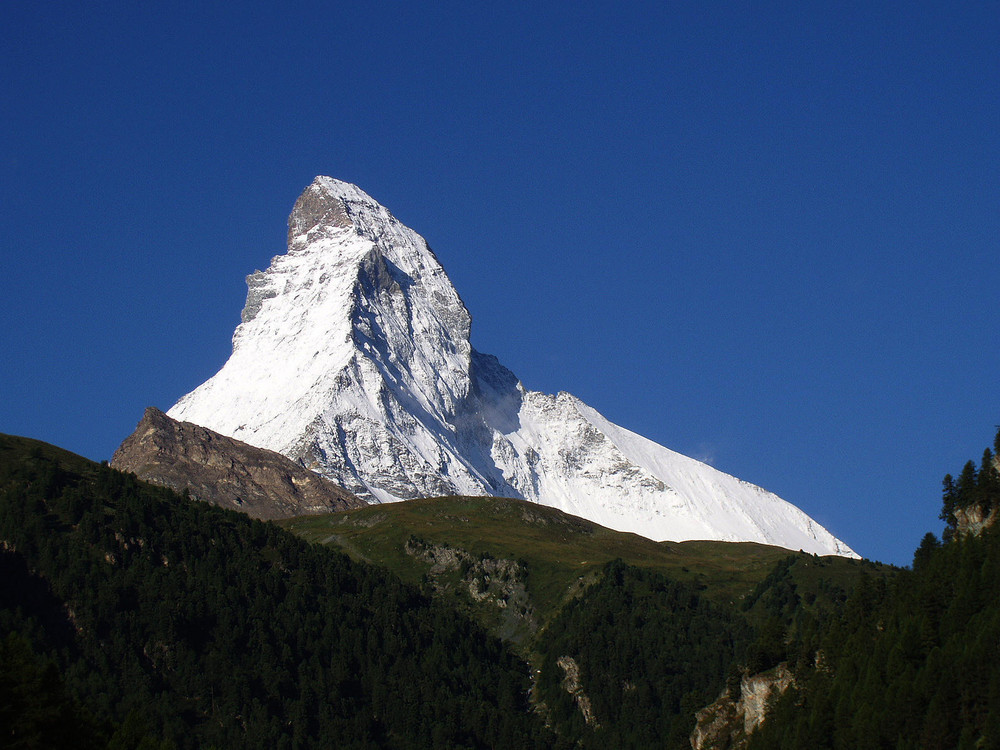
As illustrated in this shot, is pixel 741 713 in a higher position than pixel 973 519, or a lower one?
lower

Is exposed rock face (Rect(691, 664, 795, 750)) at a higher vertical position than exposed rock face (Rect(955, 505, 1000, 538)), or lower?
lower

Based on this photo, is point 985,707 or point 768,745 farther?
point 768,745

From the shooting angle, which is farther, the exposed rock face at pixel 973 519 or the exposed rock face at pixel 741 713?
the exposed rock face at pixel 741 713

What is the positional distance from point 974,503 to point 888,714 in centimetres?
3366

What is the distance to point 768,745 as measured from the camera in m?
135

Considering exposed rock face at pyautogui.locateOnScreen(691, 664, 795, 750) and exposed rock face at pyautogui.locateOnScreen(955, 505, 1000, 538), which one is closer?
exposed rock face at pyautogui.locateOnScreen(955, 505, 1000, 538)

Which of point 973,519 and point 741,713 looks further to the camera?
point 741,713

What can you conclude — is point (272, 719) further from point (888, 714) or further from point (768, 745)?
point (888, 714)

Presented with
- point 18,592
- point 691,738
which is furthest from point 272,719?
point 691,738

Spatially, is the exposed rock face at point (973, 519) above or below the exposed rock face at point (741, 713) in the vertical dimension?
above

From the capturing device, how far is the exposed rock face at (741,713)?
145 m

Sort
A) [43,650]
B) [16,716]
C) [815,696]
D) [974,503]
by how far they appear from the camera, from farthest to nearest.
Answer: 1. [43,650]
2. [974,503]
3. [815,696]
4. [16,716]

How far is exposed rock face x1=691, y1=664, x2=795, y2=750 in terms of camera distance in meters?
145

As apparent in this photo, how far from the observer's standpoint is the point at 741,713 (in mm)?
149000
